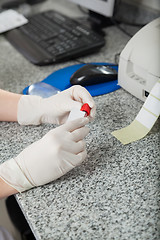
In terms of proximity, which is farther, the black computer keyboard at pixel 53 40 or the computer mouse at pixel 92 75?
the black computer keyboard at pixel 53 40

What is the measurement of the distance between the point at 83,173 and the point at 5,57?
2.19ft

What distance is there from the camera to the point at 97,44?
1.04 meters

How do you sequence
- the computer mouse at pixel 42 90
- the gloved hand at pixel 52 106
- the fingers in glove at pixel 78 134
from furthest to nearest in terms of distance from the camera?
1. the computer mouse at pixel 42 90
2. the gloved hand at pixel 52 106
3. the fingers in glove at pixel 78 134

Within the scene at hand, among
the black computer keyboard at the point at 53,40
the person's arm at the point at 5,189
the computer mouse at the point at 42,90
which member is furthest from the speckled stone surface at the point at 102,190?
the black computer keyboard at the point at 53,40

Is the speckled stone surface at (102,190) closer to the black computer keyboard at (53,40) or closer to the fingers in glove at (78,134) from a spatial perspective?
the fingers in glove at (78,134)

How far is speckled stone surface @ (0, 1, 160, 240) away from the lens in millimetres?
479

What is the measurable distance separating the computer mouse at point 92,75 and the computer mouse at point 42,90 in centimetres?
6

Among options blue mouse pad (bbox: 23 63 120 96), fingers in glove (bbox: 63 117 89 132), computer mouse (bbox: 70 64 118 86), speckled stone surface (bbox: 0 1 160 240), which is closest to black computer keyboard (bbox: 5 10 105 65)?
blue mouse pad (bbox: 23 63 120 96)

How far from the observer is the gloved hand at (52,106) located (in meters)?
0.69

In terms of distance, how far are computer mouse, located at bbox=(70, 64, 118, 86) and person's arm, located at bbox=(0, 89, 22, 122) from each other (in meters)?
0.19

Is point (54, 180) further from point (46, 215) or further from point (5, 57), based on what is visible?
point (5, 57)

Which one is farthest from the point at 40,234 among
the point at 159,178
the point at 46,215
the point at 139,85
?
the point at 139,85

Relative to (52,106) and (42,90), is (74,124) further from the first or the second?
(42,90)

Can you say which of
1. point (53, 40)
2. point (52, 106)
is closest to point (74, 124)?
point (52, 106)
